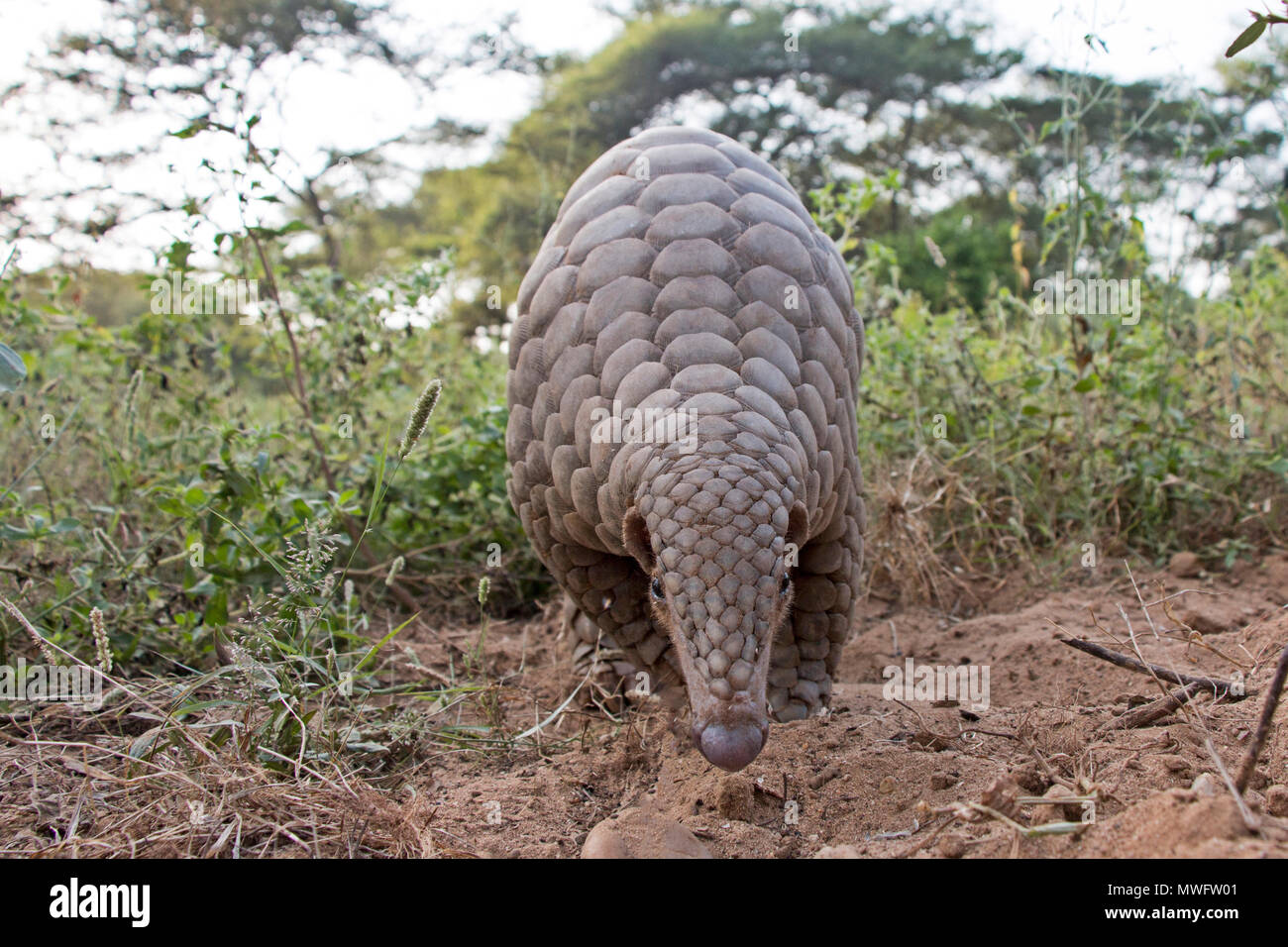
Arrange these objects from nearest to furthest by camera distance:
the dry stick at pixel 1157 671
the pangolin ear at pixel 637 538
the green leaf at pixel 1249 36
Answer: the green leaf at pixel 1249 36, the pangolin ear at pixel 637 538, the dry stick at pixel 1157 671

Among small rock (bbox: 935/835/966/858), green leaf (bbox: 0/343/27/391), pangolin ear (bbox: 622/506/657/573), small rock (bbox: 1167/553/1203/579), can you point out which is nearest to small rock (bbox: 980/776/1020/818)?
small rock (bbox: 935/835/966/858)

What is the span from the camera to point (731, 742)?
7.52ft

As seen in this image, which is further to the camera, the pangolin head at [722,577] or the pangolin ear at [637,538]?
the pangolin ear at [637,538]

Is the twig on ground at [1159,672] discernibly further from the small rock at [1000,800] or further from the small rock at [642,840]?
the small rock at [642,840]

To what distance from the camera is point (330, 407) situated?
18.8ft

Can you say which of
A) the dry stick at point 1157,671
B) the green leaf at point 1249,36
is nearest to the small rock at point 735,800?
the dry stick at point 1157,671

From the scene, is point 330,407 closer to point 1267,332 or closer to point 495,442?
point 495,442

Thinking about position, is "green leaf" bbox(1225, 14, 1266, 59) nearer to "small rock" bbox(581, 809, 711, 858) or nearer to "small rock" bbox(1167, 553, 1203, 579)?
"small rock" bbox(581, 809, 711, 858)

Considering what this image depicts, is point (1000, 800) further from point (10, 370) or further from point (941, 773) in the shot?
point (10, 370)

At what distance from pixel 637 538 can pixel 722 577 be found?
43cm

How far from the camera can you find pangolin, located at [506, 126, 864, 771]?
2.39 metres

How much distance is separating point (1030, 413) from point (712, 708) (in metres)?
3.71

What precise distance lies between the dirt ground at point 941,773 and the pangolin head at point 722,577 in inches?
14.8

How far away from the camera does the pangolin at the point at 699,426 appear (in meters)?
2.39
